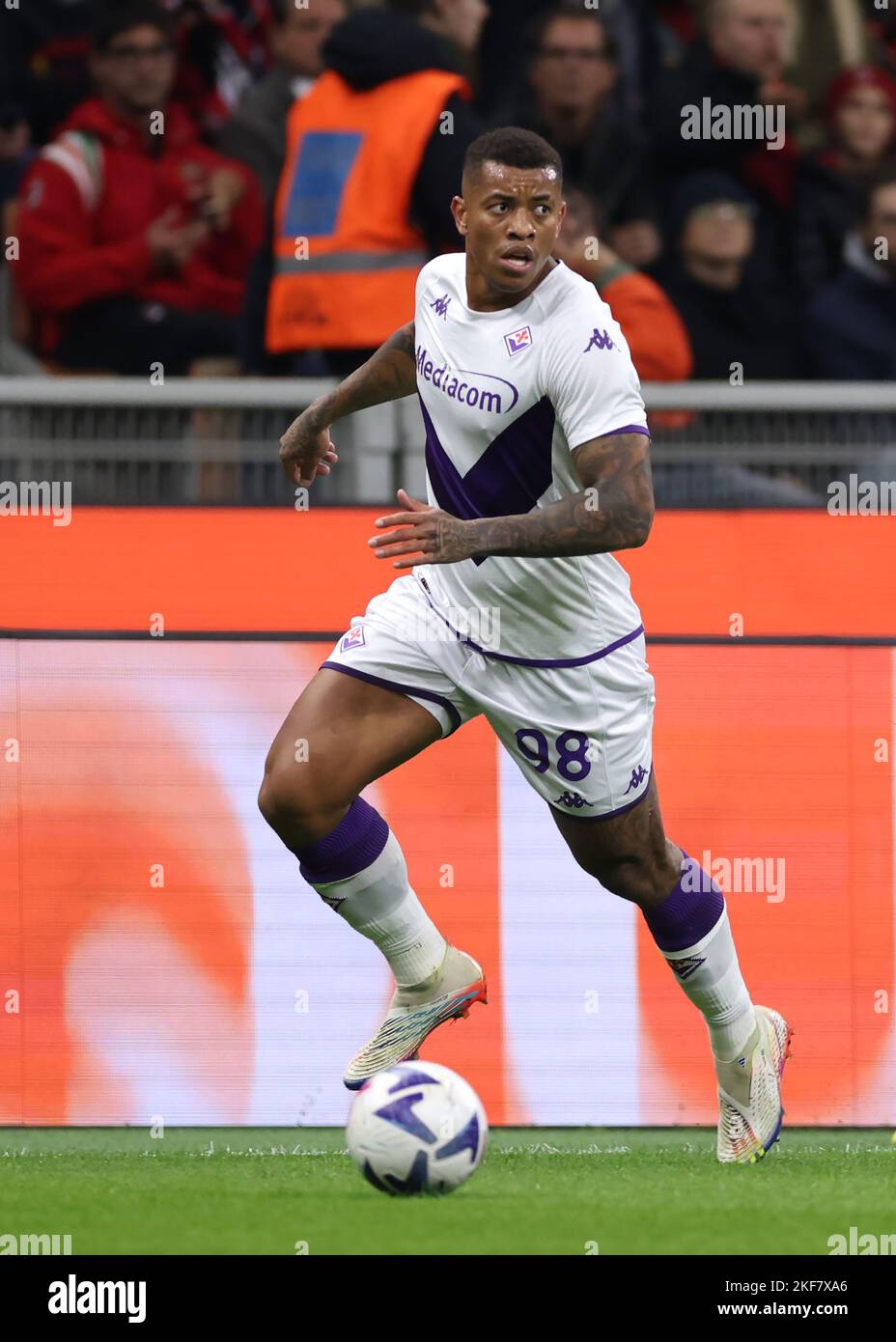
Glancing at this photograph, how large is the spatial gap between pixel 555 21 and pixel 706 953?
4.54 meters

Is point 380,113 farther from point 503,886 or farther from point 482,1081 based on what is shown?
point 482,1081

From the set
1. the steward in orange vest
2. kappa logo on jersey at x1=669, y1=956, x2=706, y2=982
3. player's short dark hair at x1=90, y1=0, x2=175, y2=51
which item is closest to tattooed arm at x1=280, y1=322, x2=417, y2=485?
the steward in orange vest

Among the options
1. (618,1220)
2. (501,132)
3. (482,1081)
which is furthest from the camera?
(482,1081)

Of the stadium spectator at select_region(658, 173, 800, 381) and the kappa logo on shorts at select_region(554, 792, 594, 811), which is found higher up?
the stadium spectator at select_region(658, 173, 800, 381)

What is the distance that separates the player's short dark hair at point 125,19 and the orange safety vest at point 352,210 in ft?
4.17

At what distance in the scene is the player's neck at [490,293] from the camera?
563 cm

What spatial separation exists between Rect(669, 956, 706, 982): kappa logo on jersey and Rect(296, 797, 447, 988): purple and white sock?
2.02ft

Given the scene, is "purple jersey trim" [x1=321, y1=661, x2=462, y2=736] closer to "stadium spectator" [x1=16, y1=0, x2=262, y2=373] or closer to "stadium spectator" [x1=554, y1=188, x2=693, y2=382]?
"stadium spectator" [x1=554, y1=188, x2=693, y2=382]

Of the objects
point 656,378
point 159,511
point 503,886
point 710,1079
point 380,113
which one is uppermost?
point 380,113

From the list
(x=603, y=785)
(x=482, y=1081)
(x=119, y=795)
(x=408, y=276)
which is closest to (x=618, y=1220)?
(x=603, y=785)

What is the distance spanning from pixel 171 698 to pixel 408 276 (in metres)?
1.63

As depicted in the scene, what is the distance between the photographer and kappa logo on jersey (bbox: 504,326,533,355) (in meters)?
5.54

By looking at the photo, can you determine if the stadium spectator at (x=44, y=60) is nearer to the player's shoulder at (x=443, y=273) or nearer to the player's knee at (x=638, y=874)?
the player's shoulder at (x=443, y=273)

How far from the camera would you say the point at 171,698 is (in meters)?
7.27
